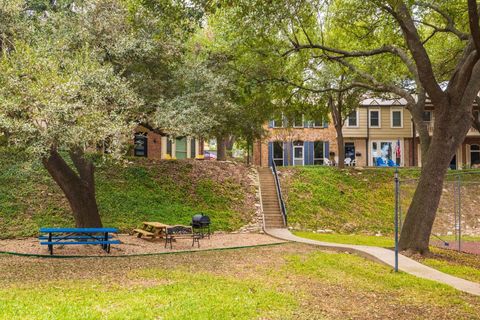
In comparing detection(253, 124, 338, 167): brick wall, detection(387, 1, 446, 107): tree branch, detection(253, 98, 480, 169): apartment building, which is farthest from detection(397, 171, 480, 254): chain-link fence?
detection(253, 124, 338, 167): brick wall

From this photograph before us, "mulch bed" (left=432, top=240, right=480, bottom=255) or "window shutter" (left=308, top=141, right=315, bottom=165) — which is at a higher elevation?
"window shutter" (left=308, top=141, right=315, bottom=165)

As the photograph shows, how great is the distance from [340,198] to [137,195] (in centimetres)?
1062

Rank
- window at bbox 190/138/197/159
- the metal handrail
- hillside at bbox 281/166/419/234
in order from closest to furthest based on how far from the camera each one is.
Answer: the metal handrail → hillside at bbox 281/166/419/234 → window at bbox 190/138/197/159

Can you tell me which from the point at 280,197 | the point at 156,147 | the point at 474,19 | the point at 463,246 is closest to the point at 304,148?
the point at 156,147

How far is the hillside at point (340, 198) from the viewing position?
22234mm

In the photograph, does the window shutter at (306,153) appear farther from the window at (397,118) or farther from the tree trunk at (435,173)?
the tree trunk at (435,173)

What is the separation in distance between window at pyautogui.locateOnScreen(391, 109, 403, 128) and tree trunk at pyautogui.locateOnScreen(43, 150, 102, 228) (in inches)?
1122

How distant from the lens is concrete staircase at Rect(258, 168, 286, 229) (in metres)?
21.4

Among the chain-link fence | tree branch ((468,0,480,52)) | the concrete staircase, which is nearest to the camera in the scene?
tree branch ((468,0,480,52))

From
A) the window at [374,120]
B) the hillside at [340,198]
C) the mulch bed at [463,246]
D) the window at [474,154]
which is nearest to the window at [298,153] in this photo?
the window at [374,120]

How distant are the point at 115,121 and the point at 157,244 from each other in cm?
503

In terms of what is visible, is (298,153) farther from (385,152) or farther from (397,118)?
(397,118)

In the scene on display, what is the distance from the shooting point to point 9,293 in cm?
777

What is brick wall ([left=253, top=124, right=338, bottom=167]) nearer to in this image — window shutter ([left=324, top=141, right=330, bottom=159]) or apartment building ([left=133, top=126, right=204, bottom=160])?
window shutter ([left=324, top=141, right=330, bottom=159])
